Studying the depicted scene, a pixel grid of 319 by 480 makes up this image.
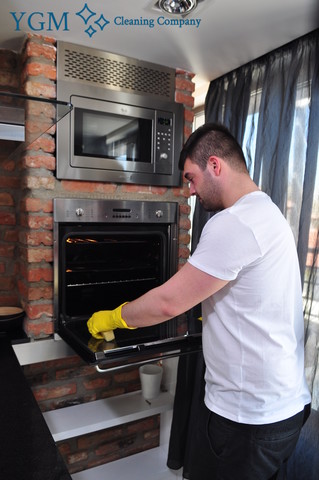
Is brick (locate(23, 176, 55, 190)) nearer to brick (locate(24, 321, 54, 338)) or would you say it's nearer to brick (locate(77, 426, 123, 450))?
brick (locate(24, 321, 54, 338))

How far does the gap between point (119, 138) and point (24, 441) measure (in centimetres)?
135

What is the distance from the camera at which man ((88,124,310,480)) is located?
1057 millimetres

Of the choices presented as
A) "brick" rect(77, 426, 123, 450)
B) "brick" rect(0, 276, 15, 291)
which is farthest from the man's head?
"brick" rect(77, 426, 123, 450)

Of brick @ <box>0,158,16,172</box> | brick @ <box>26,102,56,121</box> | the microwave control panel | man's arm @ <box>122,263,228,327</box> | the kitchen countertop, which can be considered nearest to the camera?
the kitchen countertop

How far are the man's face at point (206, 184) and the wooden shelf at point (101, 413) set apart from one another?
1.16m

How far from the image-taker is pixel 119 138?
1857mm

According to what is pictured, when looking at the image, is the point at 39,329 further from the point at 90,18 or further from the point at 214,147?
the point at 90,18

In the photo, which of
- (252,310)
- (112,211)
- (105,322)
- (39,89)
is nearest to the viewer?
(252,310)

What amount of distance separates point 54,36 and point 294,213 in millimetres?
1272

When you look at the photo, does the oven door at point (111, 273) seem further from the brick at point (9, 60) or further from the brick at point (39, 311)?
the brick at point (9, 60)

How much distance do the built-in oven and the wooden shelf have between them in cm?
33

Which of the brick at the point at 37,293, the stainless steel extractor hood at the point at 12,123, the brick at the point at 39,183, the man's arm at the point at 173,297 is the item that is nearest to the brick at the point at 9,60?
the brick at the point at 39,183

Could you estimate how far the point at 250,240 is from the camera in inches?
41.2

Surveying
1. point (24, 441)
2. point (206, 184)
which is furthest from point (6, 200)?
point (24, 441)
